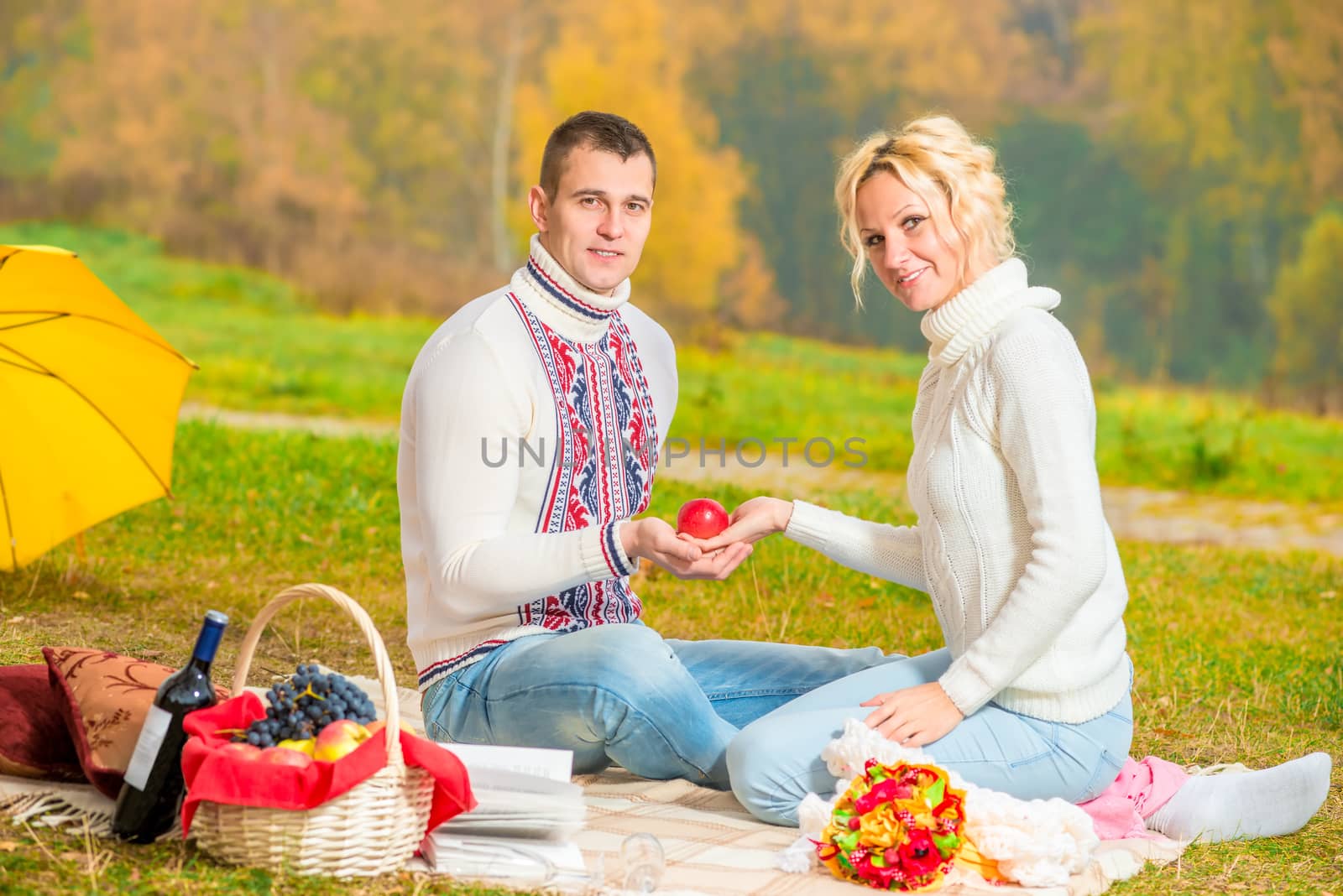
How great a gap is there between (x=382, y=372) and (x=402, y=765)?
1191 cm

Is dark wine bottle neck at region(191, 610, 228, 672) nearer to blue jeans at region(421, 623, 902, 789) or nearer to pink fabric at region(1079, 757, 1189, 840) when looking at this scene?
blue jeans at region(421, 623, 902, 789)

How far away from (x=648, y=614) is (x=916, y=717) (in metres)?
2.92

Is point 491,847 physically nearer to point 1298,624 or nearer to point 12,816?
point 12,816

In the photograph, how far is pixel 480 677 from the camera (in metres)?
3.32

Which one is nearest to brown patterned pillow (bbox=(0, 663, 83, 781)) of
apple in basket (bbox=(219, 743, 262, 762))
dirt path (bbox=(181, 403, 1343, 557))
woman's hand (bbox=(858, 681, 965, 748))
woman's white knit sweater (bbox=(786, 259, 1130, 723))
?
apple in basket (bbox=(219, 743, 262, 762))

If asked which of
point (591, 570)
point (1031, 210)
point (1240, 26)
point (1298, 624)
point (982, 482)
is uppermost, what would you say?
point (1240, 26)

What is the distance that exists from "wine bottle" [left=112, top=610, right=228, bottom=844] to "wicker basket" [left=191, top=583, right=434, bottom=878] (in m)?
0.14

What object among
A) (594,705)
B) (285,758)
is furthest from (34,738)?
(594,705)

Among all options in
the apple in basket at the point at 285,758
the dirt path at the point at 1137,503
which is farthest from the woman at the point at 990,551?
the dirt path at the point at 1137,503

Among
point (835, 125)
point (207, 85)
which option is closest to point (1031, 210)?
point (835, 125)

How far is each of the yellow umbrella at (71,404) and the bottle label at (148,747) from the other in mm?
2116

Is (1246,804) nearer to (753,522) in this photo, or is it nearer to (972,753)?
(972,753)

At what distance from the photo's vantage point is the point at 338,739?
268 cm

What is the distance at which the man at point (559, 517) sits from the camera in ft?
10.3
